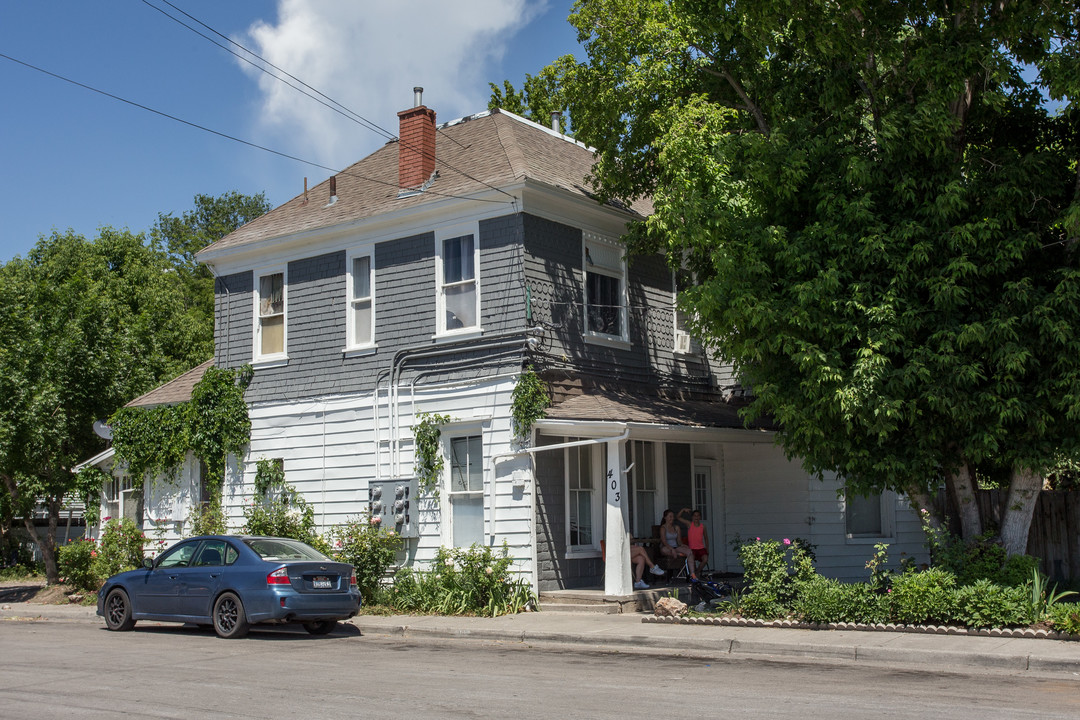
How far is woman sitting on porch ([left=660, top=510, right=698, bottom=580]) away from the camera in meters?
17.1

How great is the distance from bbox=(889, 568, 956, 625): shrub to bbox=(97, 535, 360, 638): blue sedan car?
7437 mm

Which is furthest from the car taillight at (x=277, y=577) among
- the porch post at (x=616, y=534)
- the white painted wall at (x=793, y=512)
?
the white painted wall at (x=793, y=512)

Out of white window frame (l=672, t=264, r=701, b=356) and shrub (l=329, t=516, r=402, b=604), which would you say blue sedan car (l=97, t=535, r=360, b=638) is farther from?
white window frame (l=672, t=264, r=701, b=356)

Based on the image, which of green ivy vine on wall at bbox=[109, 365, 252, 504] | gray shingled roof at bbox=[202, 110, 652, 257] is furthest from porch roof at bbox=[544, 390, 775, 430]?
green ivy vine on wall at bbox=[109, 365, 252, 504]

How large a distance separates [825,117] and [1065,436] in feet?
18.9

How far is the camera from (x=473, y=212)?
17656 millimetres

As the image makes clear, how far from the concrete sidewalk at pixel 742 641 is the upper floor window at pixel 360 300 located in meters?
5.36

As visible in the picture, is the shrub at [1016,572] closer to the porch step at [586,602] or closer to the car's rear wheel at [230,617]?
the porch step at [586,602]

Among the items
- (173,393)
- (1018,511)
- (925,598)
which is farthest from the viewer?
(173,393)

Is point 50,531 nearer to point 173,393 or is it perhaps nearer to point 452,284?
point 173,393

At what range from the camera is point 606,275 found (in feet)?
62.1

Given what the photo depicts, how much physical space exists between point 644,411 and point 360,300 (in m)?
5.82

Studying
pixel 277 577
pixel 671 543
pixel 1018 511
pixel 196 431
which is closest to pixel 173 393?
pixel 196 431

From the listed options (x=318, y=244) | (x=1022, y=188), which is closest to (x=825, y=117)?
(x=1022, y=188)
